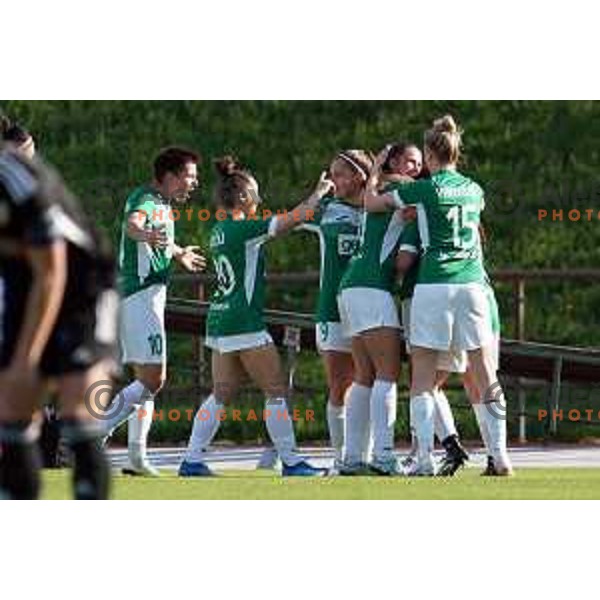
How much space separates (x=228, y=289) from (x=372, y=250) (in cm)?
98

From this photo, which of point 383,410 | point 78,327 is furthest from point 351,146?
point 78,327

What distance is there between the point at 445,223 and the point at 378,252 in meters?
0.50

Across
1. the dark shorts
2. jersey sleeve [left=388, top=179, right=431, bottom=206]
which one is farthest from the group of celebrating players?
the dark shorts

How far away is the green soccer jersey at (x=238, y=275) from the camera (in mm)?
15086

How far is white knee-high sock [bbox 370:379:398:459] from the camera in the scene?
14.6 meters

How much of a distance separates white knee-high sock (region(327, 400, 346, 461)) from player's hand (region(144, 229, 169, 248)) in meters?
1.35

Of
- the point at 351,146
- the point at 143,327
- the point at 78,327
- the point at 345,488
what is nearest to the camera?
the point at 78,327

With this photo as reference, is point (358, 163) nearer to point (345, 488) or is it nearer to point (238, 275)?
point (238, 275)

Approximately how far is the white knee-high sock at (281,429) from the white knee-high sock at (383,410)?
2.13 feet

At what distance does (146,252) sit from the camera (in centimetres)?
1535

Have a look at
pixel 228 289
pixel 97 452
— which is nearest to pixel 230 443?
pixel 228 289

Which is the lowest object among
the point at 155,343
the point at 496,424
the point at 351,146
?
the point at 496,424

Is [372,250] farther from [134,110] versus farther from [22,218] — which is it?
[134,110]

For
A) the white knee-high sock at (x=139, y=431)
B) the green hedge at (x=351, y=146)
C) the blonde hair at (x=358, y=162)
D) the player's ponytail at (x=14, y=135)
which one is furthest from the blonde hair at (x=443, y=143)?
the green hedge at (x=351, y=146)
